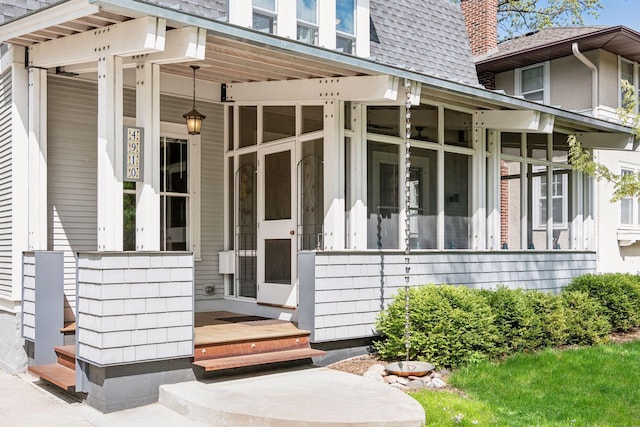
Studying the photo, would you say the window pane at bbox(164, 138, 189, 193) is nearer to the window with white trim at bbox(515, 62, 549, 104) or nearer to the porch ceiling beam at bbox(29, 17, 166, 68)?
the porch ceiling beam at bbox(29, 17, 166, 68)

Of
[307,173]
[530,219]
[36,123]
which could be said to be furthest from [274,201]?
[530,219]

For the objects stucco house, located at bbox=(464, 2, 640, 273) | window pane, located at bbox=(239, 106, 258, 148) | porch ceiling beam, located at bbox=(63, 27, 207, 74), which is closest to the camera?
porch ceiling beam, located at bbox=(63, 27, 207, 74)

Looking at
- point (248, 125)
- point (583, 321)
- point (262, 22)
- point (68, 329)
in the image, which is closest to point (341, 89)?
point (248, 125)

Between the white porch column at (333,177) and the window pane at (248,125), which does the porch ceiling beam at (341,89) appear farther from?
the window pane at (248,125)

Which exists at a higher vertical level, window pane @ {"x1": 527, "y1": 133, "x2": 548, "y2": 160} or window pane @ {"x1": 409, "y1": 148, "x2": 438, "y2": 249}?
window pane @ {"x1": 527, "y1": 133, "x2": 548, "y2": 160}

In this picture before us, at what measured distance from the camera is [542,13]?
23609 mm

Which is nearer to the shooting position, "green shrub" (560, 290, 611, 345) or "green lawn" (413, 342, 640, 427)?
"green lawn" (413, 342, 640, 427)

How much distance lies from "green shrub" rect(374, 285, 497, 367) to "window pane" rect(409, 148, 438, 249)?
3.57 feet

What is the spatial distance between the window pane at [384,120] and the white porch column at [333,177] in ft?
1.89

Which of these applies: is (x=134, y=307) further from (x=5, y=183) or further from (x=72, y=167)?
(x=5, y=183)

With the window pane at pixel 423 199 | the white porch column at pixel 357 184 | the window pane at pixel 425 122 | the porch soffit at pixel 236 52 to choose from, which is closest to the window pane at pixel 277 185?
the white porch column at pixel 357 184

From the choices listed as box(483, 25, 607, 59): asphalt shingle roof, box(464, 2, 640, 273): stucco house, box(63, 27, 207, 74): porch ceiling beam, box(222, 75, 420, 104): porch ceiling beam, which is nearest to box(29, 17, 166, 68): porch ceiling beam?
box(63, 27, 207, 74): porch ceiling beam

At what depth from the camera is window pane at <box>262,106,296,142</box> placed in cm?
772

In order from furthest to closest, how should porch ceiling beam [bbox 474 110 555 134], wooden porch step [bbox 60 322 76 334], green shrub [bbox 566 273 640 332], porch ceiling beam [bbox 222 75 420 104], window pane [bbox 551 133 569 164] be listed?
1. window pane [bbox 551 133 569 164]
2. green shrub [bbox 566 273 640 332]
3. porch ceiling beam [bbox 474 110 555 134]
4. porch ceiling beam [bbox 222 75 420 104]
5. wooden porch step [bbox 60 322 76 334]
